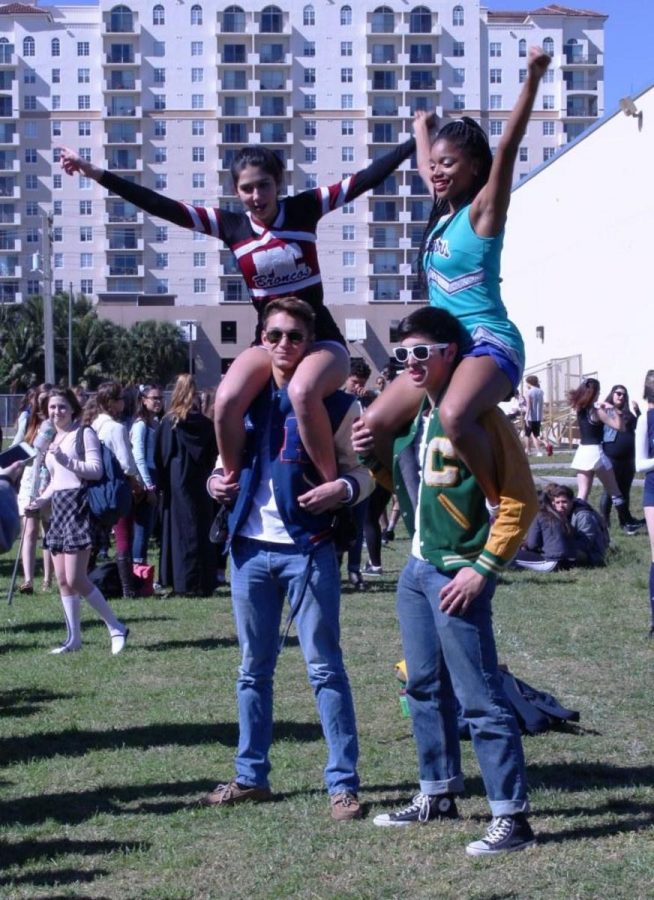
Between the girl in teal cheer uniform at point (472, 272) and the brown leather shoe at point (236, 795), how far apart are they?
67.1 inches

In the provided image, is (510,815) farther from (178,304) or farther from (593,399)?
(178,304)

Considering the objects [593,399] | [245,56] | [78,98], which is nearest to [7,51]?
[78,98]

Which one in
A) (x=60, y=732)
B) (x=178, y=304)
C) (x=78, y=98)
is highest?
(x=78, y=98)

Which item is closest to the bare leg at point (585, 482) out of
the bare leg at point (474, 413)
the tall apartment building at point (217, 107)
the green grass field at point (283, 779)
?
the green grass field at point (283, 779)

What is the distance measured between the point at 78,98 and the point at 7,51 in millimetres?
6904

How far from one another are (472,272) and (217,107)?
10316 cm

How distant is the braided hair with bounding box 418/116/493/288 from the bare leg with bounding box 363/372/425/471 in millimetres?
504

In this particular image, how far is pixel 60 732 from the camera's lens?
717cm

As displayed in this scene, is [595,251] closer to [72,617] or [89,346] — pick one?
[72,617]

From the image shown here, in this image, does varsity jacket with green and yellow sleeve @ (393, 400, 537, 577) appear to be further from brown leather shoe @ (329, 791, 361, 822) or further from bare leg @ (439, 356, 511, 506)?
brown leather shoe @ (329, 791, 361, 822)

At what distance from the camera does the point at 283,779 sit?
5.98 m

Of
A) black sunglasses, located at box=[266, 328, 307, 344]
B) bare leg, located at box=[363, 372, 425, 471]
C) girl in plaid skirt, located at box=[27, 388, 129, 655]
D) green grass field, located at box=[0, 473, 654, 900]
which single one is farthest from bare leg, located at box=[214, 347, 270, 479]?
girl in plaid skirt, located at box=[27, 388, 129, 655]

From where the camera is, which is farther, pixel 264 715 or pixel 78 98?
pixel 78 98

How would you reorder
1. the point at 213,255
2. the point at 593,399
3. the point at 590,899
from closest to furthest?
1. the point at 590,899
2. the point at 593,399
3. the point at 213,255
